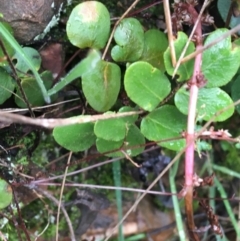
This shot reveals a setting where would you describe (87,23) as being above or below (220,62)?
above

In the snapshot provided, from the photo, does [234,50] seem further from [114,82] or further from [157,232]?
[157,232]

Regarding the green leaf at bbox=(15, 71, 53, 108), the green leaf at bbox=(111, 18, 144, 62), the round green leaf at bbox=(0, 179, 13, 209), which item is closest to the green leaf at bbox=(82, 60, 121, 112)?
the green leaf at bbox=(111, 18, 144, 62)

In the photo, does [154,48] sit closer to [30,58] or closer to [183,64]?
[183,64]

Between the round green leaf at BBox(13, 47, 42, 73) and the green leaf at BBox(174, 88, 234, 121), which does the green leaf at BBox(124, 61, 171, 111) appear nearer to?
the green leaf at BBox(174, 88, 234, 121)

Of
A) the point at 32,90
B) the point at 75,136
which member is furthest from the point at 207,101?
the point at 32,90

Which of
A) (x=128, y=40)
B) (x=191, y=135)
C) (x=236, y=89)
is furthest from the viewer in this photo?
(x=236, y=89)

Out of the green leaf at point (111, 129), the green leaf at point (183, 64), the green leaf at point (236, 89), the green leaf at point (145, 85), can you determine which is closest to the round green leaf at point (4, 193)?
the green leaf at point (111, 129)

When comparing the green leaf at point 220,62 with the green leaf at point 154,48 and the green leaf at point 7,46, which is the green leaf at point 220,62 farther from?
the green leaf at point 7,46
